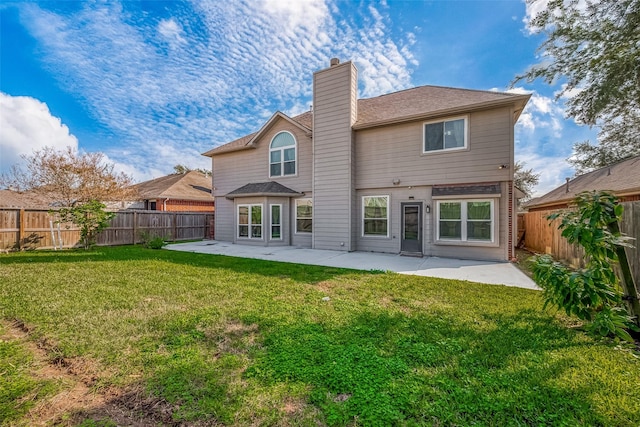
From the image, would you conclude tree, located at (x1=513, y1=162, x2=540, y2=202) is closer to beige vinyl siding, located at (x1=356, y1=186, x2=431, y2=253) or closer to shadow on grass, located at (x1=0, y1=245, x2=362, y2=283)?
beige vinyl siding, located at (x1=356, y1=186, x2=431, y2=253)

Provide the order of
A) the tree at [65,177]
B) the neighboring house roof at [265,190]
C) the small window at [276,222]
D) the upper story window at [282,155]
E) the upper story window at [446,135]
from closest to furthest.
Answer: the upper story window at [446,135], the neighboring house roof at [265,190], the small window at [276,222], the upper story window at [282,155], the tree at [65,177]

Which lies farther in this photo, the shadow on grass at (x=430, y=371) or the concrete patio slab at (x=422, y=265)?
the concrete patio slab at (x=422, y=265)

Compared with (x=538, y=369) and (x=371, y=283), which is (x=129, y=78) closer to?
(x=371, y=283)

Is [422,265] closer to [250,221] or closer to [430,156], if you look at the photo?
[430,156]

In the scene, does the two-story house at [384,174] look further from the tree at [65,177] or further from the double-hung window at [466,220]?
the tree at [65,177]

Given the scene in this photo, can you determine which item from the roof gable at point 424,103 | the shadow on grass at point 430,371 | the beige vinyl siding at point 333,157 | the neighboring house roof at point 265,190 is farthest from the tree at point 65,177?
the shadow on grass at point 430,371

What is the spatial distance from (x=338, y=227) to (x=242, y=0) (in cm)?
846

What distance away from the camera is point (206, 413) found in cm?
203

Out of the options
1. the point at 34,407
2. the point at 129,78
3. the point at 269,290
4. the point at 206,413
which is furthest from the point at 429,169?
the point at 129,78

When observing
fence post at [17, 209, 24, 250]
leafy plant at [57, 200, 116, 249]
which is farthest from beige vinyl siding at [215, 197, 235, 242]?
fence post at [17, 209, 24, 250]

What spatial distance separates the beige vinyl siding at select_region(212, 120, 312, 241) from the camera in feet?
41.5

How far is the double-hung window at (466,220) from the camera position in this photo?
9.14 metres

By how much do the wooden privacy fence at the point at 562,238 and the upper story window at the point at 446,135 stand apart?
3705 millimetres

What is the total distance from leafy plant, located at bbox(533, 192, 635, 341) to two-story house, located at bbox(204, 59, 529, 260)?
625cm
